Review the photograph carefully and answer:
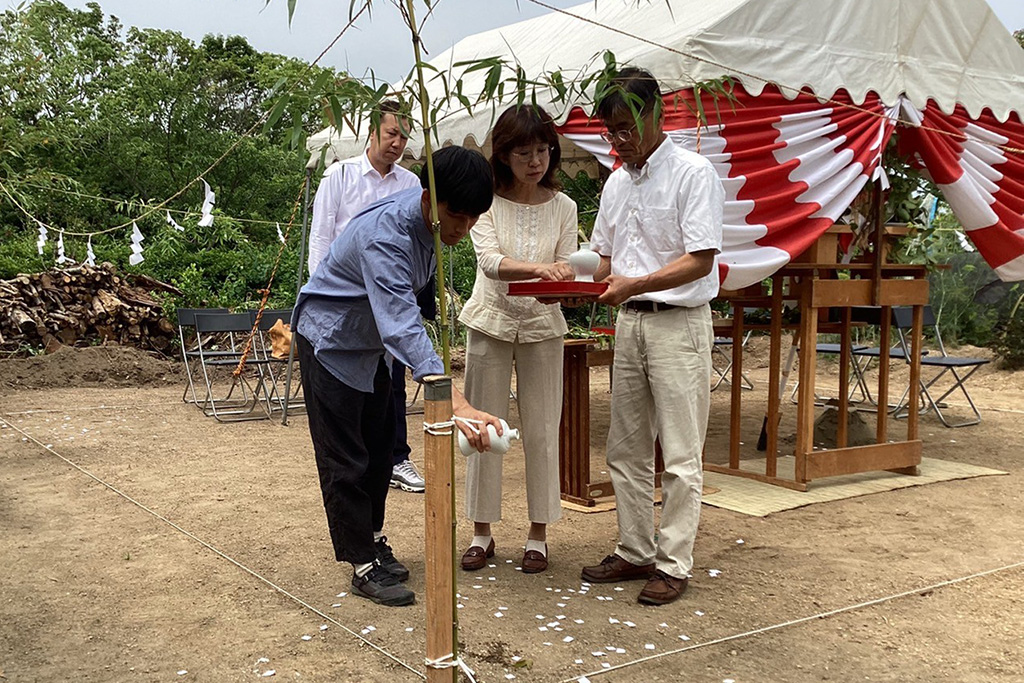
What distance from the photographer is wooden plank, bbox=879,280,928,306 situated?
4.93 meters

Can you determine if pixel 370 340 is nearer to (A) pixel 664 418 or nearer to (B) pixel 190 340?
(A) pixel 664 418

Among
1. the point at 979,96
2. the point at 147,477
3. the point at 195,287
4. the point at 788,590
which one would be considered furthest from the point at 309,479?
the point at 195,287

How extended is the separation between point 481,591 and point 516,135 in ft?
4.99

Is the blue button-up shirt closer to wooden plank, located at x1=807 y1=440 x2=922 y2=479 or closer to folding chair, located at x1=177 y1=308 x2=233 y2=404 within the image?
wooden plank, located at x1=807 y1=440 x2=922 y2=479

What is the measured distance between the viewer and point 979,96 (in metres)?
4.91

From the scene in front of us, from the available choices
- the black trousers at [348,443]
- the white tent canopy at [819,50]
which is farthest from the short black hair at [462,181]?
the white tent canopy at [819,50]

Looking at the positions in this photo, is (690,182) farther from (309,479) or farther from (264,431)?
(264,431)

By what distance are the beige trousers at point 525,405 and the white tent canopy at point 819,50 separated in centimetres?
118

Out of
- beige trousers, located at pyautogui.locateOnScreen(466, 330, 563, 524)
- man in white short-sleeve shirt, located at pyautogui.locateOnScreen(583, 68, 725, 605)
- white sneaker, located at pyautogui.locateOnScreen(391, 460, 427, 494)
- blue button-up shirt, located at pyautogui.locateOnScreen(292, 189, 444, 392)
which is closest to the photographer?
blue button-up shirt, located at pyautogui.locateOnScreen(292, 189, 444, 392)

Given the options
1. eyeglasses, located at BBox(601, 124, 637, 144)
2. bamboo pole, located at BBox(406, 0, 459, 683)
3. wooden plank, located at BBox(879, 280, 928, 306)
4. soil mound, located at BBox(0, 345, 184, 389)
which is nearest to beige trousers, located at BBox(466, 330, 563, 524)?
eyeglasses, located at BBox(601, 124, 637, 144)

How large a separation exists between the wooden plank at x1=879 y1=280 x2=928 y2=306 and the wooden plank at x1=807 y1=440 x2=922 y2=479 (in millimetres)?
743

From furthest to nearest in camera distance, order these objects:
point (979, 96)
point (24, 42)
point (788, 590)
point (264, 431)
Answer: point (24, 42), point (264, 431), point (979, 96), point (788, 590)

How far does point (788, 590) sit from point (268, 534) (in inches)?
79.7

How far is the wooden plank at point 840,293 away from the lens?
4699 millimetres
